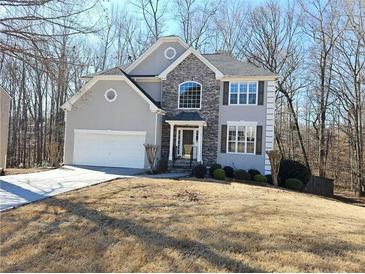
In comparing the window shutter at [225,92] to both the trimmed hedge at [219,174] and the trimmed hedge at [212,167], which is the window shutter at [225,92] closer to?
the trimmed hedge at [212,167]

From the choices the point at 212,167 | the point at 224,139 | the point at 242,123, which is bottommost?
the point at 212,167

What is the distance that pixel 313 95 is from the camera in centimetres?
3272

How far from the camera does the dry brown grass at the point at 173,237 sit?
18.4 feet

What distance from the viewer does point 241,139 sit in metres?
21.6

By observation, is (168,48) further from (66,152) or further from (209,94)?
(66,152)

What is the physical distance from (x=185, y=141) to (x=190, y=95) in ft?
9.25

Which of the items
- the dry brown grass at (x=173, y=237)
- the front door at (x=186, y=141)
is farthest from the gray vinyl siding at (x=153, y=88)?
the dry brown grass at (x=173, y=237)

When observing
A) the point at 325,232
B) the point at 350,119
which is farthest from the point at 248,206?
the point at 350,119

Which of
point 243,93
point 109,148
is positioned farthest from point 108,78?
point 243,93

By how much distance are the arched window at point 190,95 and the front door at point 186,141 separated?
152 cm

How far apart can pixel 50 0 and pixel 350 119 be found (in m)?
27.6

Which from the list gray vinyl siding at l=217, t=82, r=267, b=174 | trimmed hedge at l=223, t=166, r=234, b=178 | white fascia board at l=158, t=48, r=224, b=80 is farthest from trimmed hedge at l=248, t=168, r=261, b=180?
white fascia board at l=158, t=48, r=224, b=80

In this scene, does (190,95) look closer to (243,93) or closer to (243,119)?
(243,93)

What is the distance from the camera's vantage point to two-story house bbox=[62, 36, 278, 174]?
69.6ft
